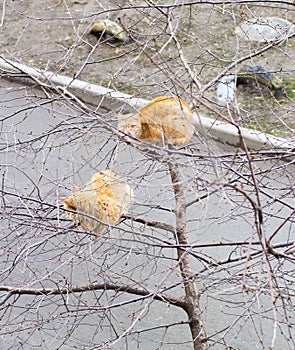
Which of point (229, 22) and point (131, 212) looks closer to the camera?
point (131, 212)

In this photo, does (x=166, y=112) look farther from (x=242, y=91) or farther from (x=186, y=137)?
(x=242, y=91)

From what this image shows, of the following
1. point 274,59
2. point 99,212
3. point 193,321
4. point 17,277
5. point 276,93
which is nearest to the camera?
point 99,212

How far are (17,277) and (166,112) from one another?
2287mm

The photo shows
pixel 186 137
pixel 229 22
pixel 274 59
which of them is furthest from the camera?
pixel 229 22

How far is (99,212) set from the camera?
2184 mm

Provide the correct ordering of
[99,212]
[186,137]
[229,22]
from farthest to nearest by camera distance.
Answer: [229,22], [99,212], [186,137]

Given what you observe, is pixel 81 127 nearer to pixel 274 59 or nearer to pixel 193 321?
pixel 193 321

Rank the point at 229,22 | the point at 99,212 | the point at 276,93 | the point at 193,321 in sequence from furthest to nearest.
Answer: the point at 229,22, the point at 276,93, the point at 193,321, the point at 99,212

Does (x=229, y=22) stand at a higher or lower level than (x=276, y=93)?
higher

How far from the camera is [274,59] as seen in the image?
6.20 meters

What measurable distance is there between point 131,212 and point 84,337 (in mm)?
1657

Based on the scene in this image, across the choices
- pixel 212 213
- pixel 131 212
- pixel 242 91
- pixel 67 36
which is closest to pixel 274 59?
pixel 242 91

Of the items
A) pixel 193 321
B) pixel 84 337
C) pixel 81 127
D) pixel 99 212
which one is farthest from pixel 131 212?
pixel 84 337

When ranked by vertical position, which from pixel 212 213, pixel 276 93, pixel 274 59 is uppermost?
pixel 274 59
